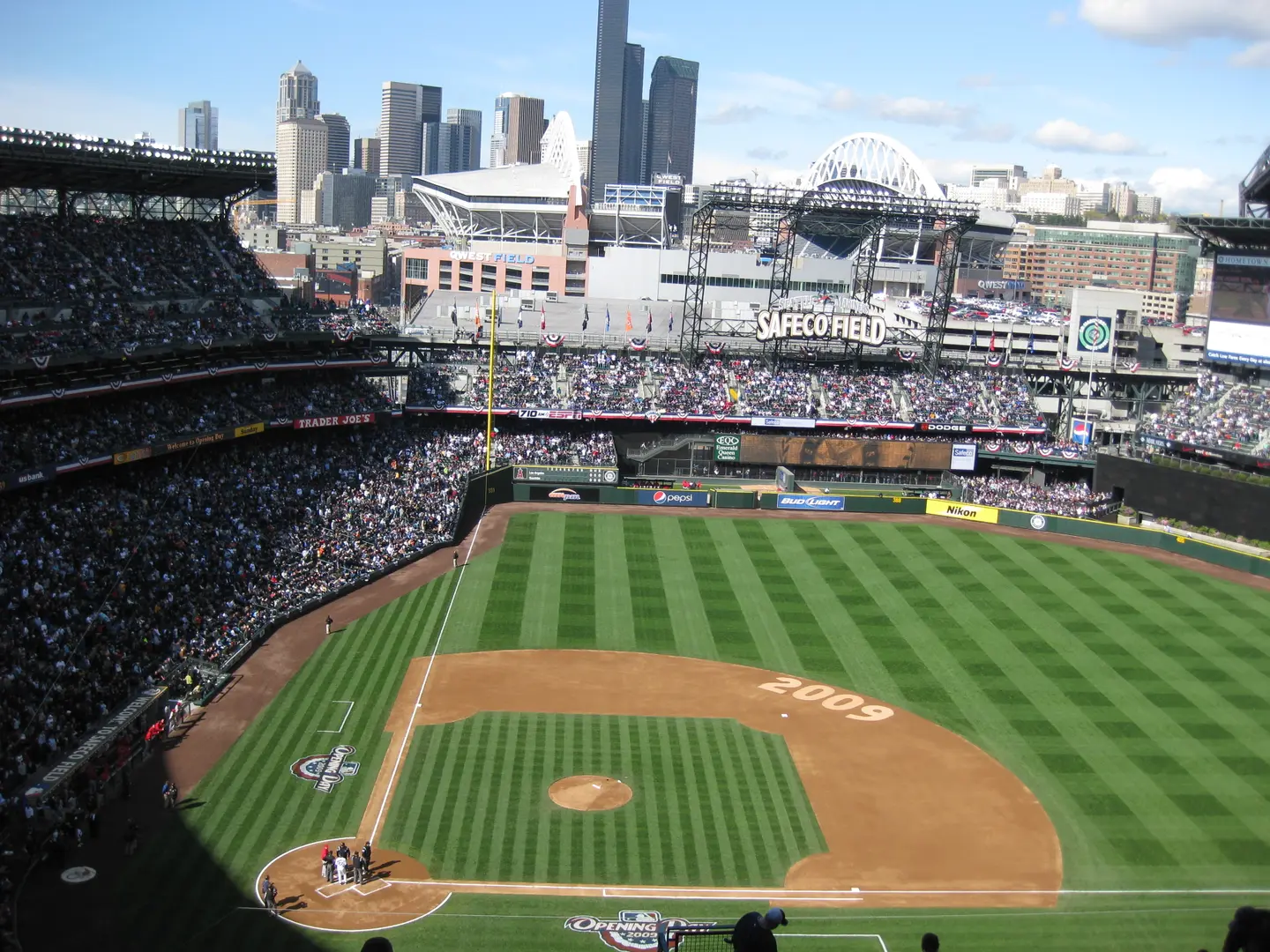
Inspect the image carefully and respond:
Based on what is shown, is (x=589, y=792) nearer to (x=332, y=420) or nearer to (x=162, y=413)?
(x=162, y=413)

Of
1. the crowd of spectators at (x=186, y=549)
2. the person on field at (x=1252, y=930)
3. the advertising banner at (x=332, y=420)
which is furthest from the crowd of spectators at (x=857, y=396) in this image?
the person on field at (x=1252, y=930)

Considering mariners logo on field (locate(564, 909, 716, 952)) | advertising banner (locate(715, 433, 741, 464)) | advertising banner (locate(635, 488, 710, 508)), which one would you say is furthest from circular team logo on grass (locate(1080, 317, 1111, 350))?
mariners logo on field (locate(564, 909, 716, 952))

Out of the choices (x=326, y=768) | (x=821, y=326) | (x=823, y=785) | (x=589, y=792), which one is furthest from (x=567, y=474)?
(x=823, y=785)

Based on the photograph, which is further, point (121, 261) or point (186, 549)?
point (121, 261)

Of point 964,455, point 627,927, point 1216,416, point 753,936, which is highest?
point 1216,416

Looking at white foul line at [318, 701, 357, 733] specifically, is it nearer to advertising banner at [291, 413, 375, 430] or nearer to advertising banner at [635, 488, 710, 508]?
advertising banner at [291, 413, 375, 430]

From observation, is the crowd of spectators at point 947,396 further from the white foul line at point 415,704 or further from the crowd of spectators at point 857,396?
the white foul line at point 415,704

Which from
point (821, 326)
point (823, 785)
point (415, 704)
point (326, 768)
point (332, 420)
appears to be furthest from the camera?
point (821, 326)
